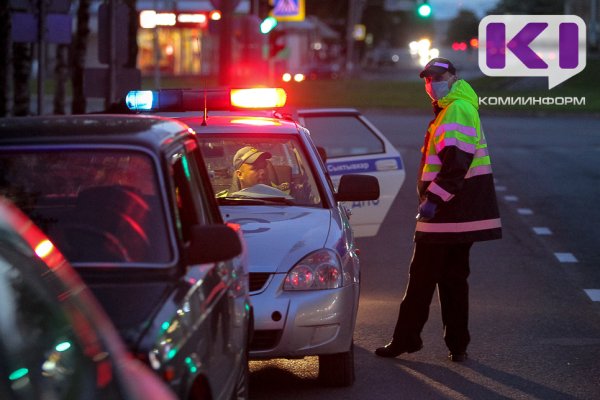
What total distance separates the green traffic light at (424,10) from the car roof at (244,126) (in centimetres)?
3094

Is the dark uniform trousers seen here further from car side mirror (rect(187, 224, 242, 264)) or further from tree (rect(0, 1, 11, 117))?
tree (rect(0, 1, 11, 117))

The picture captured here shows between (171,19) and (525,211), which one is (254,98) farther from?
(171,19)

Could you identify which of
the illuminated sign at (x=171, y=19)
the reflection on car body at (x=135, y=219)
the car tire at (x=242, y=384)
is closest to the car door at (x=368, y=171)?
the car tire at (x=242, y=384)

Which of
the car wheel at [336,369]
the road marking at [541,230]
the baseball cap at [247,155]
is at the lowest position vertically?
the road marking at [541,230]

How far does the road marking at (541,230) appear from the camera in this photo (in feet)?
53.1

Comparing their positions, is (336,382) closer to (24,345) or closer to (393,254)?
(24,345)

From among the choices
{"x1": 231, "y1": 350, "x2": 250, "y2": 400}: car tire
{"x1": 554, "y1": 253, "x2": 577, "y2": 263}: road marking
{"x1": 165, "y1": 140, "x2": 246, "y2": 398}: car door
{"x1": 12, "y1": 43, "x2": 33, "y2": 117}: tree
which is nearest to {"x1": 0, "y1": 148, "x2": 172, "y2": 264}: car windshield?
{"x1": 165, "y1": 140, "x2": 246, "y2": 398}: car door

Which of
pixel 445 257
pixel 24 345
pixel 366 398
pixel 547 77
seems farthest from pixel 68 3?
pixel 547 77

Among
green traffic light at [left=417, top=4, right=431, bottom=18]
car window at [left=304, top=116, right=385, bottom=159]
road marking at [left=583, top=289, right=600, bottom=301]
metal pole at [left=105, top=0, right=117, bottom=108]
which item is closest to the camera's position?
road marking at [left=583, top=289, right=600, bottom=301]

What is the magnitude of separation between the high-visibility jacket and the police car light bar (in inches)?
40.3

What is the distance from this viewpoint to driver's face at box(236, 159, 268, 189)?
359 inches

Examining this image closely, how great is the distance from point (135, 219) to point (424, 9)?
35006mm

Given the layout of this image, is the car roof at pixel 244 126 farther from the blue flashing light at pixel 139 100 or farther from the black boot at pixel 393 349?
the black boot at pixel 393 349

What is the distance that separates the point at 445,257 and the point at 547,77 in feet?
134
